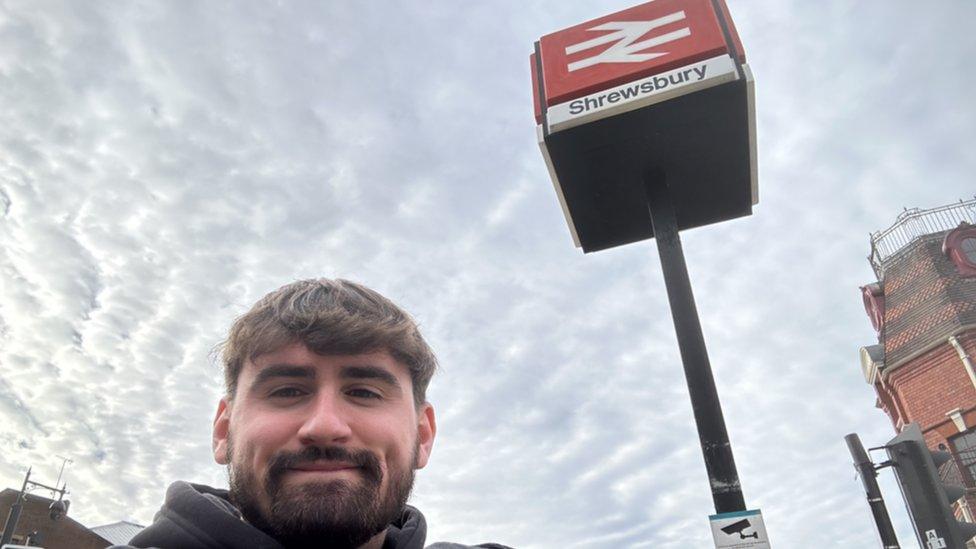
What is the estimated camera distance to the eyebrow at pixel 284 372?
1.88m

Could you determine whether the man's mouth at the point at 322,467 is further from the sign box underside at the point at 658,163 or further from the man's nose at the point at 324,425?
the sign box underside at the point at 658,163

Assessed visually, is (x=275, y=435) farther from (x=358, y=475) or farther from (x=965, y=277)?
(x=965, y=277)

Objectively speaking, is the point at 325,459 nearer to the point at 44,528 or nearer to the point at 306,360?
the point at 306,360

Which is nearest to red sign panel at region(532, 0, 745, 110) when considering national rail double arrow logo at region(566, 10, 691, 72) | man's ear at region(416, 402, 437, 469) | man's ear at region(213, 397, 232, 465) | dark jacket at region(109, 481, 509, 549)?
national rail double arrow logo at region(566, 10, 691, 72)

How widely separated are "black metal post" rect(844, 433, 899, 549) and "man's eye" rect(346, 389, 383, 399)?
4.71 meters

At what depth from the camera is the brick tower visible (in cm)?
1703

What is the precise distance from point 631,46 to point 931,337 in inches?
781

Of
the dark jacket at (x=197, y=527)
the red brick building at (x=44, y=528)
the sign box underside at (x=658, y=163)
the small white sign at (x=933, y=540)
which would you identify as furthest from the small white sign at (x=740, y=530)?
the red brick building at (x=44, y=528)

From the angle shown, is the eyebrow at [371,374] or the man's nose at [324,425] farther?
the eyebrow at [371,374]

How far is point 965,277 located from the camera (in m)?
18.1

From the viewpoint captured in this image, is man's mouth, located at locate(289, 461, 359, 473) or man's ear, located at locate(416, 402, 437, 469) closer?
man's mouth, located at locate(289, 461, 359, 473)

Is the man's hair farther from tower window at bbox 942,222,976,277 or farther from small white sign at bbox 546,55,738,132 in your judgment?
tower window at bbox 942,222,976,277

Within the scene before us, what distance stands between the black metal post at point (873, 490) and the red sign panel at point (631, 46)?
3.77 m

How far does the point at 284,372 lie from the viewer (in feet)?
6.15
